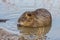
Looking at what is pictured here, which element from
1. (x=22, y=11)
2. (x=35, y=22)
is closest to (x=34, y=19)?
(x=35, y=22)

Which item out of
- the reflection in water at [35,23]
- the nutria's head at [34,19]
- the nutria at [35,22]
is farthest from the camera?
the nutria's head at [34,19]

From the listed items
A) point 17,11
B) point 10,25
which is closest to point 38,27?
point 10,25

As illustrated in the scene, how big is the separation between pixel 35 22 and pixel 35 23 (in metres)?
0.03

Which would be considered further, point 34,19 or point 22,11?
point 22,11

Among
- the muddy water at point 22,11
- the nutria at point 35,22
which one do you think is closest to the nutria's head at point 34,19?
the nutria at point 35,22

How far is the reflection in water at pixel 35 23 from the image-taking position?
151 inches

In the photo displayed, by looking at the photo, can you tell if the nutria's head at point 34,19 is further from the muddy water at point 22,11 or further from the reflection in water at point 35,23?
the muddy water at point 22,11

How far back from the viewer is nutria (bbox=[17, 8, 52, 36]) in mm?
3973

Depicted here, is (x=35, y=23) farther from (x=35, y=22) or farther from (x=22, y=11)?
(x=22, y=11)

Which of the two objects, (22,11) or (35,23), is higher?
(22,11)

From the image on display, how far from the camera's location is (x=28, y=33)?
151 inches

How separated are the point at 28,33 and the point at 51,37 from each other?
0.39 metres

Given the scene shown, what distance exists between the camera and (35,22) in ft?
13.8

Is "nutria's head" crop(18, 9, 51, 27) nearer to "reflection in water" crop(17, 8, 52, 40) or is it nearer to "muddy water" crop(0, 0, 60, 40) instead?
"reflection in water" crop(17, 8, 52, 40)
